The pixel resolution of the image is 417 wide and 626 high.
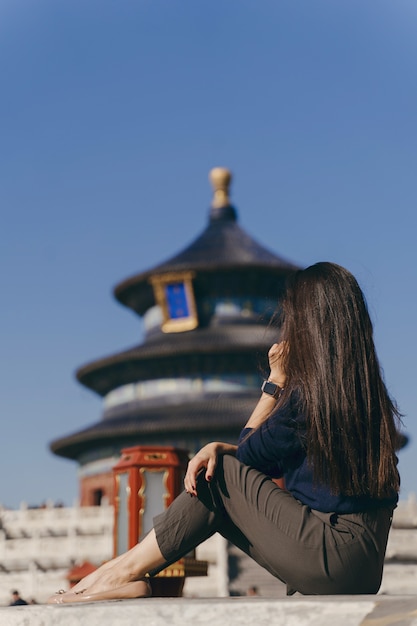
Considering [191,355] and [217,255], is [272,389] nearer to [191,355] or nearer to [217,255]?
[191,355]

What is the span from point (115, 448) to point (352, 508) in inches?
974

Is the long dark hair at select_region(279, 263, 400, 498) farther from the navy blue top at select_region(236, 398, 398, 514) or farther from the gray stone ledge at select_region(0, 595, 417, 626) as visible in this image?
the gray stone ledge at select_region(0, 595, 417, 626)

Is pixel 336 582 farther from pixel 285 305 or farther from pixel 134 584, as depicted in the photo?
pixel 285 305

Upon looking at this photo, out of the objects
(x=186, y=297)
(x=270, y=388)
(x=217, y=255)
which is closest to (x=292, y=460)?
(x=270, y=388)

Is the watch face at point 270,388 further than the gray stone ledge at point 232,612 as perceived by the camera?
Yes

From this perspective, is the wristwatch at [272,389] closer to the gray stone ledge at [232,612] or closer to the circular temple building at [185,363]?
the gray stone ledge at [232,612]

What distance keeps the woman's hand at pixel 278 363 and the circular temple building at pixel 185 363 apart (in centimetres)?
2159

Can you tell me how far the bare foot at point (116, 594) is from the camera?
2914 mm

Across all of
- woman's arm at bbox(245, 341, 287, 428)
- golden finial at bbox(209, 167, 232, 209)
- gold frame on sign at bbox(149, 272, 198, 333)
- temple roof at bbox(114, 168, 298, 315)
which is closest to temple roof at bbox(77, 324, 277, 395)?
gold frame on sign at bbox(149, 272, 198, 333)

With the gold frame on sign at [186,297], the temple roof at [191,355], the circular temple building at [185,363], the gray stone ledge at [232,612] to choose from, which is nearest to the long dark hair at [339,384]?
the gray stone ledge at [232,612]

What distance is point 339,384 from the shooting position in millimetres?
2977

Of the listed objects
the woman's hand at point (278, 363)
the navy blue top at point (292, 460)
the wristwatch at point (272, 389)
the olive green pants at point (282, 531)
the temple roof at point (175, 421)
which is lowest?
the temple roof at point (175, 421)

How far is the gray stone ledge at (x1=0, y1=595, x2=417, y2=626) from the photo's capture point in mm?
2414

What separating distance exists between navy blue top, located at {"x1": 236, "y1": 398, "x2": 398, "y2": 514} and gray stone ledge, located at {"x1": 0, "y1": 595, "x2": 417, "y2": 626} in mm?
398
